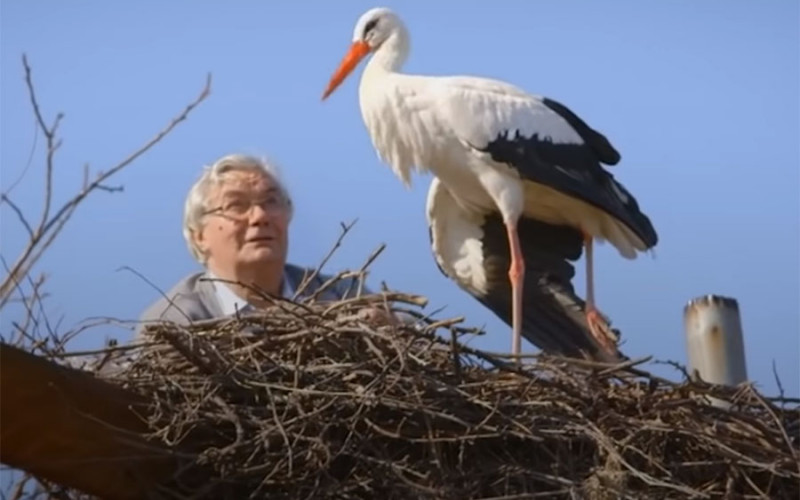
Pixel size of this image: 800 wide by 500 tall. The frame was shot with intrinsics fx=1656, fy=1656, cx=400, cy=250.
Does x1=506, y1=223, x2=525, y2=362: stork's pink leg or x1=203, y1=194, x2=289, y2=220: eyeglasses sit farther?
Answer: x1=506, y1=223, x2=525, y2=362: stork's pink leg

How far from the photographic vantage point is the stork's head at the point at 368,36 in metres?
5.52

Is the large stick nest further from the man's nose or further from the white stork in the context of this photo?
the white stork

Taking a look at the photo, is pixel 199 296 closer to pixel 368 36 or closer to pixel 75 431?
pixel 75 431

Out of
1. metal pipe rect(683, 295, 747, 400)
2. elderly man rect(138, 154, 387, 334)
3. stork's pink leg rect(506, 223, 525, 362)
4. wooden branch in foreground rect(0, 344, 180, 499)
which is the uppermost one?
stork's pink leg rect(506, 223, 525, 362)

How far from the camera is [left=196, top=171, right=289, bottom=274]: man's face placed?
3.70m

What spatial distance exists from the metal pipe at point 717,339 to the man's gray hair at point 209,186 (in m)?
1.02

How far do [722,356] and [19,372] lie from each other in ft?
4.96

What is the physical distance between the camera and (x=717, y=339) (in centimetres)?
330

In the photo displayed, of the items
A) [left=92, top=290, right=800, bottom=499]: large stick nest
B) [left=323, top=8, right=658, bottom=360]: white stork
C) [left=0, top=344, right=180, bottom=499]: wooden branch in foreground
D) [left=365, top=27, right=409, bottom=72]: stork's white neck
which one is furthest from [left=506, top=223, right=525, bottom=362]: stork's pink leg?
[left=0, top=344, right=180, bottom=499]: wooden branch in foreground

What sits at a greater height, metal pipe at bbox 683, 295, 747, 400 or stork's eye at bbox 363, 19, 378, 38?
stork's eye at bbox 363, 19, 378, 38

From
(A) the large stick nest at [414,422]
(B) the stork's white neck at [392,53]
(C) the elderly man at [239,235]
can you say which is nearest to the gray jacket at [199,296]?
(C) the elderly man at [239,235]

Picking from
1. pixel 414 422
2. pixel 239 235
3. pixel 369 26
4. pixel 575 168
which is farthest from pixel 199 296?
pixel 369 26

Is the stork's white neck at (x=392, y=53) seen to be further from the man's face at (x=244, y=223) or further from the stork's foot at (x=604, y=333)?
the man's face at (x=244, y=223)

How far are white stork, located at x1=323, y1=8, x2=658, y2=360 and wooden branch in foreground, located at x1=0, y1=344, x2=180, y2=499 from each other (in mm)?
2200
